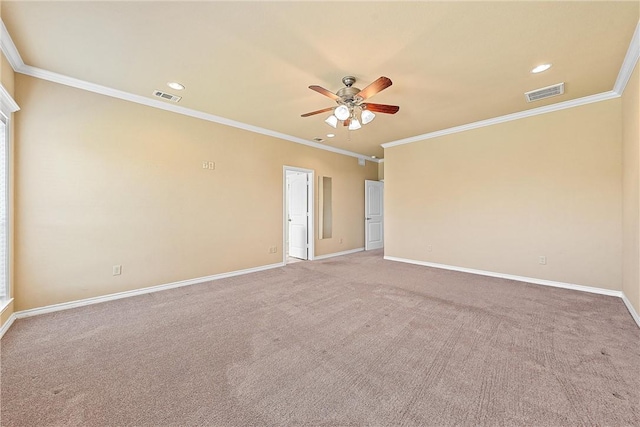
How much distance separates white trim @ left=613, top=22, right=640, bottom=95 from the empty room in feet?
0.10

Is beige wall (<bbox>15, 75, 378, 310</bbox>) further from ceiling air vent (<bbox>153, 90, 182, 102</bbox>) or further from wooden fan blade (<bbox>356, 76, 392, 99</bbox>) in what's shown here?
wooden fan blade (<bbox>356, 76, 392, 99</bbox>)

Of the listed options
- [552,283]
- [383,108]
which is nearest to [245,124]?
[383,108]

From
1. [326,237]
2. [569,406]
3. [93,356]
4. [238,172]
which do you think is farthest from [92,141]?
[569,406]

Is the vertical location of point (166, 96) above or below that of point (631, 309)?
above

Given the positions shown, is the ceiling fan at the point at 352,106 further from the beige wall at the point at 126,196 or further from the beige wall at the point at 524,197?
the beige wall at the point at 524,197

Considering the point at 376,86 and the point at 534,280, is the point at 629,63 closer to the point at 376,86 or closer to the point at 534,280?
the point at 376,86

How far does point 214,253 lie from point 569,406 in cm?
438

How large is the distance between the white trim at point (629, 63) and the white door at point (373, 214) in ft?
15.9

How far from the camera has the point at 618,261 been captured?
11.2 feet

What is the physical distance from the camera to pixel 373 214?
7.44 metres

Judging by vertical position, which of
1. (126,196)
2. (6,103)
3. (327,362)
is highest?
(6,103)

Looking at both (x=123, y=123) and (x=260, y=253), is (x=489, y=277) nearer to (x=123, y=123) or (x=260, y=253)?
(x=260, y=253)

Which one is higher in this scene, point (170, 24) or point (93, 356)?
point (170, 24)

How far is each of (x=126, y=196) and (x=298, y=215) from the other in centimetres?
356
